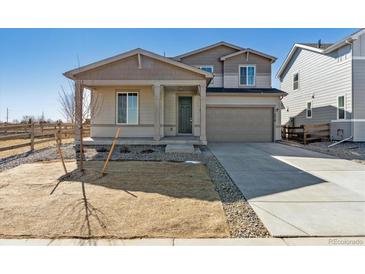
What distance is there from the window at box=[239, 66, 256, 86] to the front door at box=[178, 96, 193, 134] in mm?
5081

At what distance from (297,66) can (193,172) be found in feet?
57.8

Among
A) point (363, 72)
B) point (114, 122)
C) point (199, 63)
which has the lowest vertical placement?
point (114, 122)

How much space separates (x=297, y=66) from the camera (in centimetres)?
2041

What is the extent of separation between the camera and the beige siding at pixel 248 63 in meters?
17.8

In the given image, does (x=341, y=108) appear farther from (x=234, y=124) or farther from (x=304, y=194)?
(x=304, y=194)

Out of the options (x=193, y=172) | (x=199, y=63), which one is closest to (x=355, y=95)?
(x=199, y=63)

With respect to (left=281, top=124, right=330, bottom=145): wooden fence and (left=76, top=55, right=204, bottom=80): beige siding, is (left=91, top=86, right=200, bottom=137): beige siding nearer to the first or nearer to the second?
(left=76, top=55, right=204, bottom=80): beige siding

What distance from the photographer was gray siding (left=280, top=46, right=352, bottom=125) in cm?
1480

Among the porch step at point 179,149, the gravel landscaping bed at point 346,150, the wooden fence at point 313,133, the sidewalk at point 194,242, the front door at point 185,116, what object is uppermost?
the front door at point 185,116

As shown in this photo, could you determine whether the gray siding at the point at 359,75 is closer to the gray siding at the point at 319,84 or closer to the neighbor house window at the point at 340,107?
the gray siding at the point at 319,84

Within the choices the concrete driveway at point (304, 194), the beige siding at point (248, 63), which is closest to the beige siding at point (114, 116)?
the concrete driveway at point (304, 194)

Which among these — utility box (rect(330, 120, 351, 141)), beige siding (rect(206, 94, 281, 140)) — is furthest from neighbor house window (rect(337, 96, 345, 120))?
beige siding (rect(206, 94, 281, 140))

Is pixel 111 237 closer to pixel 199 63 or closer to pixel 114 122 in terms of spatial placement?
pixel 114 122

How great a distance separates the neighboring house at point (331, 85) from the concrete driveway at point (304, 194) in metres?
7.25
